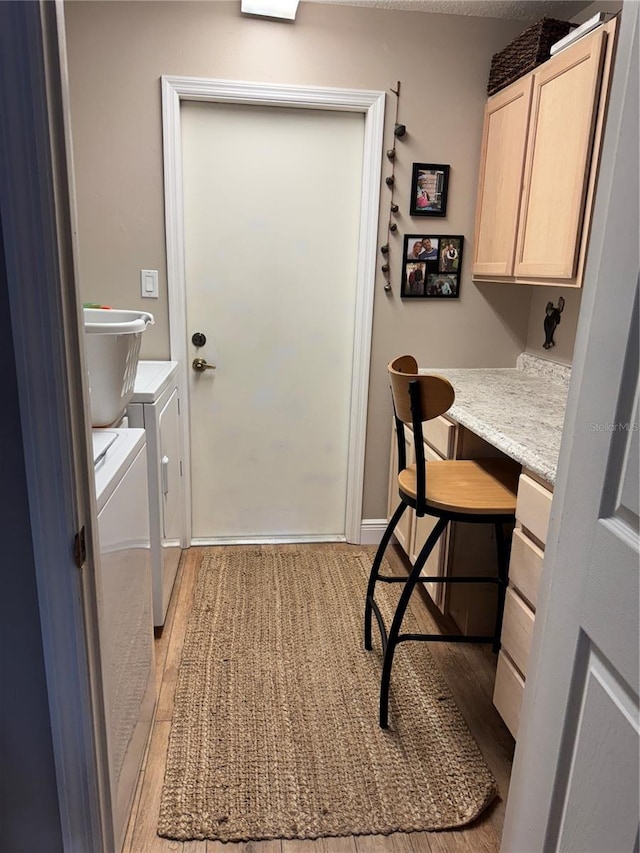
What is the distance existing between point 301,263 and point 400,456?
3.90 ft

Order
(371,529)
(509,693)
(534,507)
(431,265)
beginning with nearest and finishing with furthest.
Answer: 1. (534,507)
2. (509,693)
3. (431,265)
4. (371,529)

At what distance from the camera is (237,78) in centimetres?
247

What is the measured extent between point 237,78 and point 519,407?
1.79 metres

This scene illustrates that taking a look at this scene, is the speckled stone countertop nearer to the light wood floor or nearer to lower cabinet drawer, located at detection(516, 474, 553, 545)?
lower cabinet drawer, located at detection(516, 474, 553, 545)

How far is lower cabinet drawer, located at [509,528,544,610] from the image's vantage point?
Answer: 1535 millimetres

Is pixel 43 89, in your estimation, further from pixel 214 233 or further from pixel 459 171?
pixel 459 171

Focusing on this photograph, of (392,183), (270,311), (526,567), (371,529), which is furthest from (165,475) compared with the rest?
(392,183)

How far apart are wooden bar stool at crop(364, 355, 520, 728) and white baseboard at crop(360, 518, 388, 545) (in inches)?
36.2

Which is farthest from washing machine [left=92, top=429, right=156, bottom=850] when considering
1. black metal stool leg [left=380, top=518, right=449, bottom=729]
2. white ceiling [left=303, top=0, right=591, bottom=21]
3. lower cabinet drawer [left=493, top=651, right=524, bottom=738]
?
white ceiling [left=303, top=0, right=591, bottom=21]

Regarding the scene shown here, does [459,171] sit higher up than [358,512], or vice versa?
[459,171]

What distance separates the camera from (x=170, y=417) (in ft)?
7.91

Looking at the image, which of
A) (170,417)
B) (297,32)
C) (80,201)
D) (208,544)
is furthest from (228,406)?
(297,32)

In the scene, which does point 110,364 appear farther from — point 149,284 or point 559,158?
point 559,158

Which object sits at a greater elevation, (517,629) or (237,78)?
(237,78)
